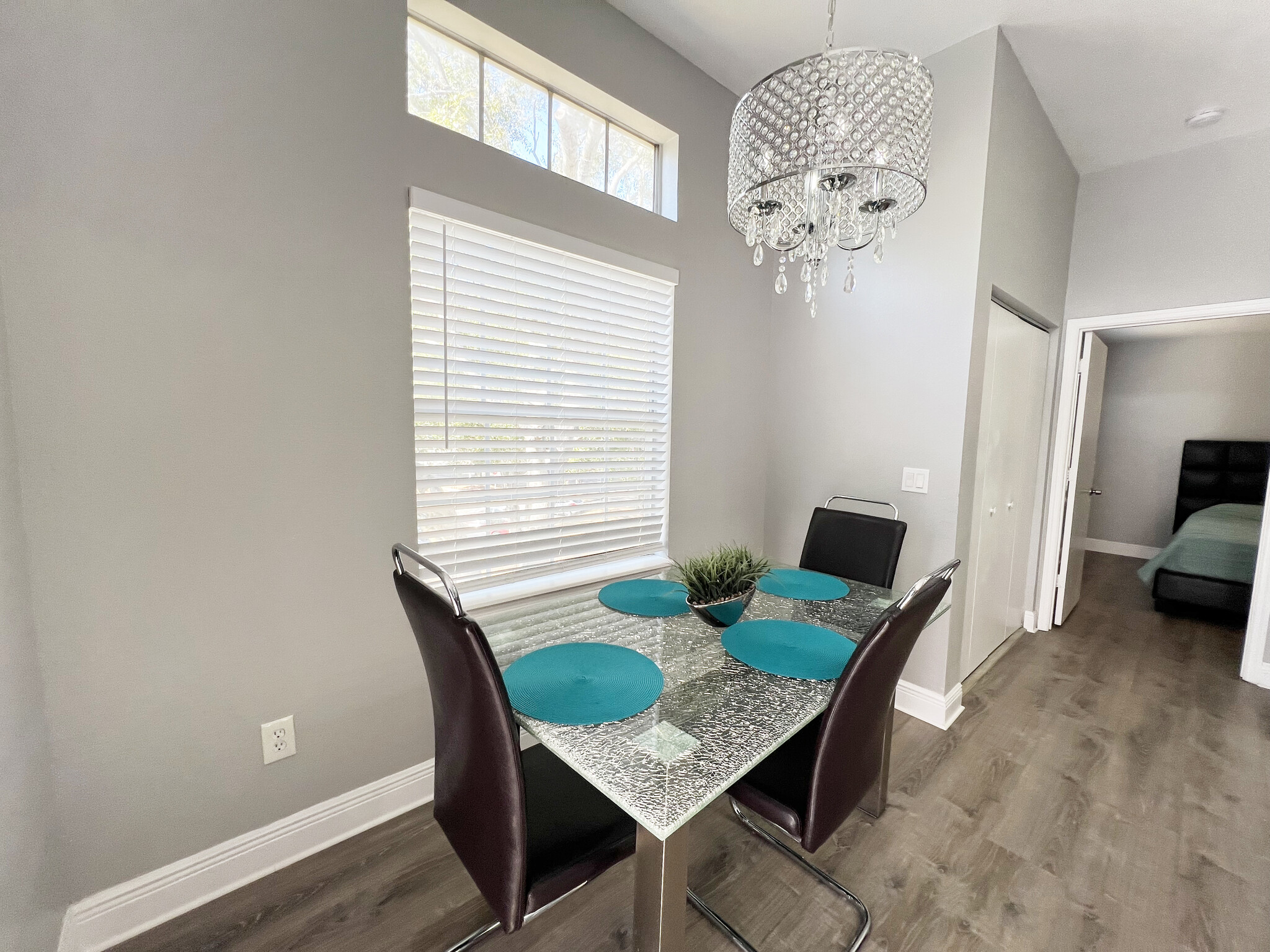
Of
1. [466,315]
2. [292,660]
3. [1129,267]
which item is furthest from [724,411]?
[1129,267]

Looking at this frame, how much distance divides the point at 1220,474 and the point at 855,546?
5.17 m

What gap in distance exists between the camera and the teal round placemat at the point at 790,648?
1210 millimetres

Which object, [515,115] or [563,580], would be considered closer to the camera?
[515,115]

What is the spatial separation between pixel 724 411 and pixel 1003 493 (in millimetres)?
1578

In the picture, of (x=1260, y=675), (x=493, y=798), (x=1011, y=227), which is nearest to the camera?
(x=493, y=798)

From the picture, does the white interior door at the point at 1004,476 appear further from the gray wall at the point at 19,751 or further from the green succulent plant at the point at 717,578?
the gray wall at the point at 19,751

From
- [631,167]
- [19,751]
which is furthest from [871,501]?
[19,751]

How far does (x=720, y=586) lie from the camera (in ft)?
4.53

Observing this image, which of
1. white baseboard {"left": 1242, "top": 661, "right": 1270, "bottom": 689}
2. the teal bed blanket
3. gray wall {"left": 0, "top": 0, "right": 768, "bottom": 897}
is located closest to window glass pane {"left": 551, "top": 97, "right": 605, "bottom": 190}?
gray wall {"left": 0, "top": 0, "right": 768, "bottom": 897}

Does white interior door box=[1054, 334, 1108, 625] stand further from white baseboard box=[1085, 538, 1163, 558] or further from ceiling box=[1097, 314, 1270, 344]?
white baseboard box=[1085, 538, 1163, 558]

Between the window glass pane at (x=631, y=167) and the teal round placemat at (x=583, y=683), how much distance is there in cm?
185

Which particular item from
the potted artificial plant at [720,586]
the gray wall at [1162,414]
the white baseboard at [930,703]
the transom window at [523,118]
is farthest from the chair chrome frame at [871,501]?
the gray wall at [1162,414]

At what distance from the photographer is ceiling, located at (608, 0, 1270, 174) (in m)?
1.91

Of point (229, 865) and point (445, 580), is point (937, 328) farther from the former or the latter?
point (229, 865)
